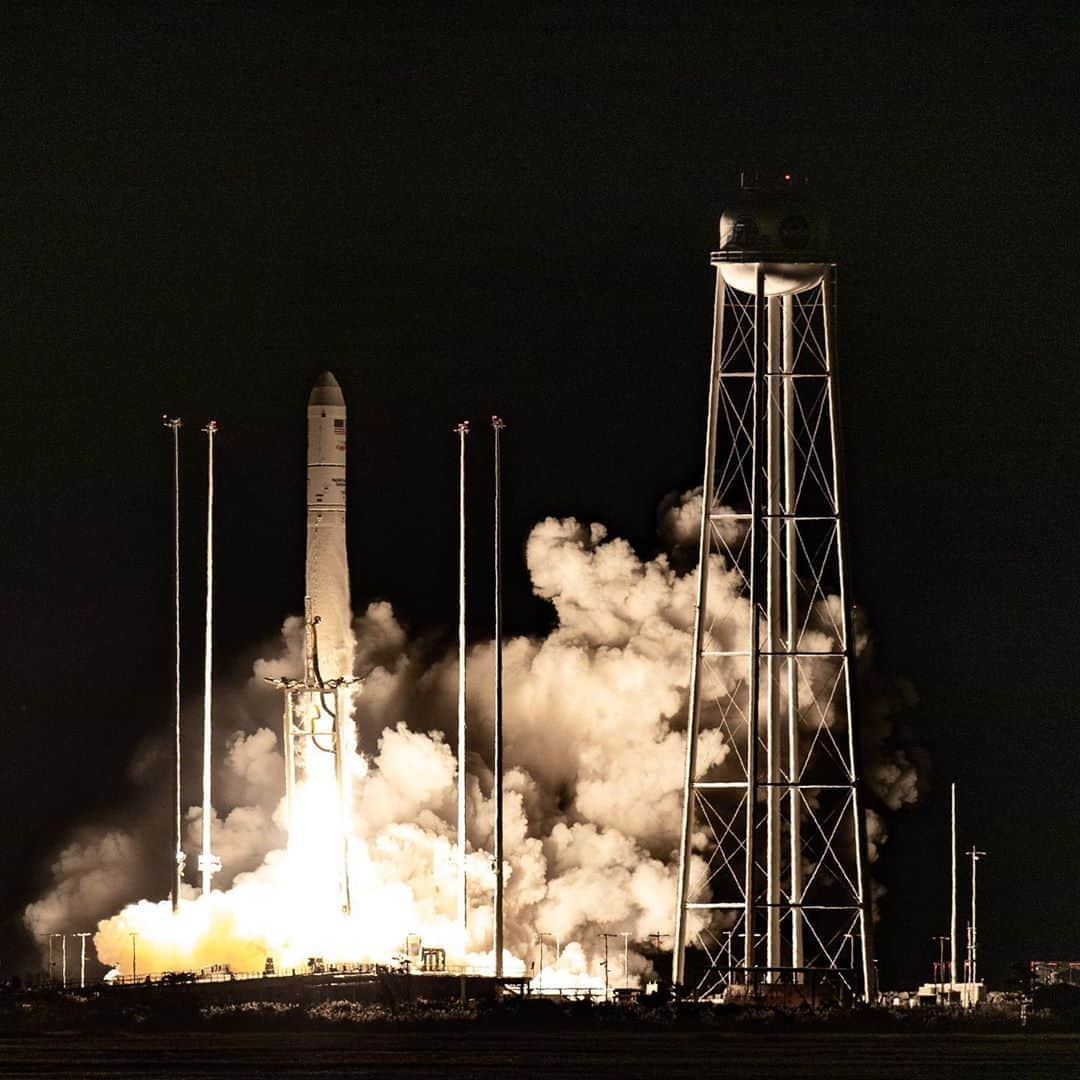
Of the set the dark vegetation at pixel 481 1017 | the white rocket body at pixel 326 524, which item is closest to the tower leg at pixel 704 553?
the dark vegetation at pixel 481 1017

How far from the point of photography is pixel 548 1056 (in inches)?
2921

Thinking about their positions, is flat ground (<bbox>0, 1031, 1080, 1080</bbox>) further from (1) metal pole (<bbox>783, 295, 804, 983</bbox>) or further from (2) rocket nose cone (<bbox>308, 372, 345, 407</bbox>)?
(2) rocket nose cone (<bbox>308, 372, 345, 407</bbox>)

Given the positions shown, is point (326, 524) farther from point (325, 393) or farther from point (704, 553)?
point (704, 553)

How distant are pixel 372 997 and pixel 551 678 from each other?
18.2m

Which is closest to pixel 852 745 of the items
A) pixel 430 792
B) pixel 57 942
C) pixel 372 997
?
pixel 372 997

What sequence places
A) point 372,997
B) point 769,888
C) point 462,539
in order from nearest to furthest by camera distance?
point 769,888, point 372,997, point 462,539

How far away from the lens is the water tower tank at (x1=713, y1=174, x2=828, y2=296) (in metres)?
87.8

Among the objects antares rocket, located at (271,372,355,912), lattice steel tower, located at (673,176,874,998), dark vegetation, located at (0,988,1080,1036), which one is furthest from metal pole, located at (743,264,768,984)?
antares rocket, located at (271,372,355,912)

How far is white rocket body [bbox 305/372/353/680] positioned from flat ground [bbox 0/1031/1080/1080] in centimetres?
1606

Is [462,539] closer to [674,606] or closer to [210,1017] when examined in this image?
[674,606]

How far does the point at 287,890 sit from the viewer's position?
99.8 m

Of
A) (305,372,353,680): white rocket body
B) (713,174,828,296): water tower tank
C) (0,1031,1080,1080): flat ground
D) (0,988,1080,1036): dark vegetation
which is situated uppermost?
(713,174,828,296): water tower tank

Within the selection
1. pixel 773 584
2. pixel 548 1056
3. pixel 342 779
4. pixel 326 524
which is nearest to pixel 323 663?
pixel 342 779

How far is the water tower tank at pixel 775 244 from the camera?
288ft
